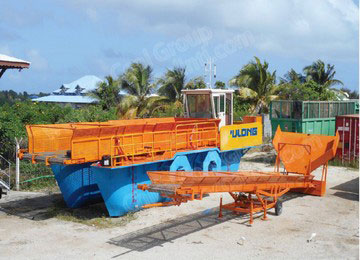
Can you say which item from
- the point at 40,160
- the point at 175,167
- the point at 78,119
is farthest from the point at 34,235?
the point at 78,119

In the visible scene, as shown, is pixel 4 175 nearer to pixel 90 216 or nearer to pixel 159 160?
pixel 90 216

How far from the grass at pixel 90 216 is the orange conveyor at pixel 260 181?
135cm

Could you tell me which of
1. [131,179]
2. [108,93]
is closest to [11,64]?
[131,179]

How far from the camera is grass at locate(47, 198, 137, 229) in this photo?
10.7 m

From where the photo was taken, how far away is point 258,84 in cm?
3048

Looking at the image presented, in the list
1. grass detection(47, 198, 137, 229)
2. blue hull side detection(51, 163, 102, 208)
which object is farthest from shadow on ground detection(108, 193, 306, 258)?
blue hull side detection(51, 163, 102, 208)

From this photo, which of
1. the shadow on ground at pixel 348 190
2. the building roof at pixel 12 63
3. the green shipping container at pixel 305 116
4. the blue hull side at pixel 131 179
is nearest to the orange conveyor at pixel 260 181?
the shadow on ground at pixel 348 190

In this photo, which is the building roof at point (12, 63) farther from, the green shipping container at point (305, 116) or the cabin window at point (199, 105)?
the green shipping container at point (305, 116)

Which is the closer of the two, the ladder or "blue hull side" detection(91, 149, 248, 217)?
"blue hull side" detection(91, 149, 248, 217)

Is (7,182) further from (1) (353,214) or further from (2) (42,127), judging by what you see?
(1) (353,214)

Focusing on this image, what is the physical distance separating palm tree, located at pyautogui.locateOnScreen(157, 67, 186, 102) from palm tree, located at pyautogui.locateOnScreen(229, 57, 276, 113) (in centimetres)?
474

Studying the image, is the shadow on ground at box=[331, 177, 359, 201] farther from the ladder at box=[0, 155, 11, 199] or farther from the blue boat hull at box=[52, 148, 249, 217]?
the ladder at box=[0, 155, 11, 199]

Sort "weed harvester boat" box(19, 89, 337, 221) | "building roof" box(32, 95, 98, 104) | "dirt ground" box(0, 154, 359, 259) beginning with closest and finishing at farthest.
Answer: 1. "dirt ground" box(0, 154, 359, 259)
2. "weed harvester boat" box(19, 89, 337, 221)
3. "building roof" box(32, 95, 98, 104)

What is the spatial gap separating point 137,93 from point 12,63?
12.0 meters
